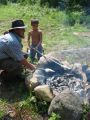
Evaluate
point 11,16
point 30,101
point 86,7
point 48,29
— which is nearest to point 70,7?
point 86,7

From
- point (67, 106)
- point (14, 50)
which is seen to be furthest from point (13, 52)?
point (67, 106)

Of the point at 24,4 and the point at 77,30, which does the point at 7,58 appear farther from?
the point at 24,4

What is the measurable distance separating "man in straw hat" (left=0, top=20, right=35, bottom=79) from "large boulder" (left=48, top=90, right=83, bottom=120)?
1.40 meters

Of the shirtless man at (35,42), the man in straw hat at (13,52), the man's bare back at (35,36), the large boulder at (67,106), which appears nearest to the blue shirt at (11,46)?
the man in straw hat at (13,52)

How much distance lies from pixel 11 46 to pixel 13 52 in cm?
13

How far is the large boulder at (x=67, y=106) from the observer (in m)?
5.44

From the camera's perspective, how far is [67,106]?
17.9 feet

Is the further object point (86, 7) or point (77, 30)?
point (86, 7)

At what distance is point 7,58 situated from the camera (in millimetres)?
6879

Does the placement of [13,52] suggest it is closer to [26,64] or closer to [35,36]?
[26,64]

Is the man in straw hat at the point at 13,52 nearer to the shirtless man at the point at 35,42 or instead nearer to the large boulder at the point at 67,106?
the large boulder at the point at 67,106

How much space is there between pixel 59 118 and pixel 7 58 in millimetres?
2015

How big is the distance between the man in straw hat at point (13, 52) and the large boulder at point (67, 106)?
1.40 metres

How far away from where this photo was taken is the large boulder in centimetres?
544
